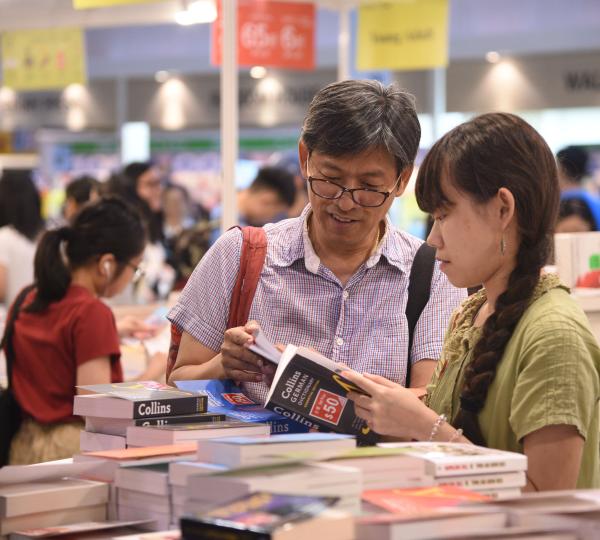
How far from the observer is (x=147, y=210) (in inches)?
297

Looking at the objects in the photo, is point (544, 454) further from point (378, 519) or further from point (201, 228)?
point (201, 228)


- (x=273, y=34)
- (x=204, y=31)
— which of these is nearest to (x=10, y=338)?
(x=273, y=34)

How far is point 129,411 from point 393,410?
55 centimetres

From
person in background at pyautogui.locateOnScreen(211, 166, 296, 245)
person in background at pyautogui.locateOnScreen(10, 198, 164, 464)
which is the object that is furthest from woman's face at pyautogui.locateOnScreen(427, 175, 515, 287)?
person in background at pyautogui.locateOnScreen(211, 166, 296, 245)

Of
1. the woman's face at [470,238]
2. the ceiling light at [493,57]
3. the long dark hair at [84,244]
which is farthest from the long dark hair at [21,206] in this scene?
the ceiling light at [493,57]

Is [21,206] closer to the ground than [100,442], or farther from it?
farther from it

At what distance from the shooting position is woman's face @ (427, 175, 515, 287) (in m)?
2.15

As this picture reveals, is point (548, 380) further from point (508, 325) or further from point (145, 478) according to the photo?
point (145, 478)

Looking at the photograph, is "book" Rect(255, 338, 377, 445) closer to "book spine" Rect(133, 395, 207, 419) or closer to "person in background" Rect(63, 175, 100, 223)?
"book spine" Rect(133, 395, 207, 419)

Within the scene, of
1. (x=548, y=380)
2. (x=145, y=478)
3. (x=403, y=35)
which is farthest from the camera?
(x=403, y=35)

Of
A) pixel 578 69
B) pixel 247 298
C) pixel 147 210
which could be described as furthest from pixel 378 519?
pixel 578 69

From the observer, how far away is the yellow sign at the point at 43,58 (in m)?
7.39

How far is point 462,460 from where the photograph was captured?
1776 millimetres

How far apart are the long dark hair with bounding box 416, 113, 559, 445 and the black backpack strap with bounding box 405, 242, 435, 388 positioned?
1.67ft
